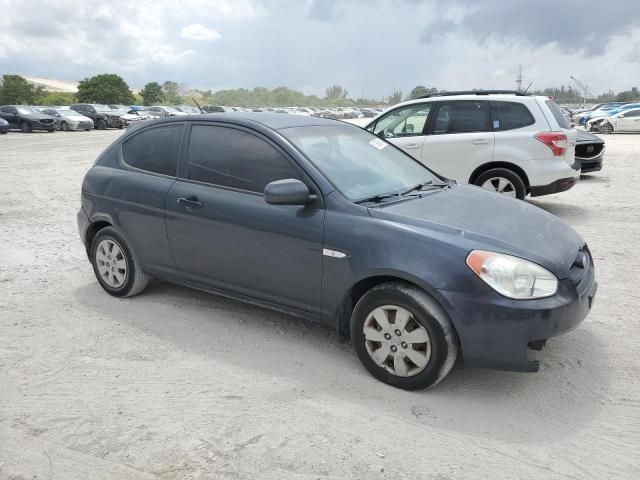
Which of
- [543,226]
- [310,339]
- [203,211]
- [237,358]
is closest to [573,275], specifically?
[543,226]

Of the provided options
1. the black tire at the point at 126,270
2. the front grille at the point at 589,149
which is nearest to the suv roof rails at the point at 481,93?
the front grille at the point at 589,149

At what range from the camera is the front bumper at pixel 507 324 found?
312cm

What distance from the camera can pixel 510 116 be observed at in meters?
8.12

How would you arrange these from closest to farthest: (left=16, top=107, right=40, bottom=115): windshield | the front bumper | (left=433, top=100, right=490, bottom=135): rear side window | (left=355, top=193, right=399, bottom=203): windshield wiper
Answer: the front bumper → (left=355, top=193, right=399, bottom=203): windshield wiper → (left=433, top=100, right=490, bottom=135): rear side window → (left=16, top=107, right=40, bottom=115): windshield

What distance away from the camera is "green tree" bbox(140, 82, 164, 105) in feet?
334

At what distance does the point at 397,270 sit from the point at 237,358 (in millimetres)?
1361

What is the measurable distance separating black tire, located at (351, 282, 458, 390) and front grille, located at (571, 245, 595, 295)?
32.7 inches

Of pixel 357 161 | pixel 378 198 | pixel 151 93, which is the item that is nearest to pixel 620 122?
pixel 357 161

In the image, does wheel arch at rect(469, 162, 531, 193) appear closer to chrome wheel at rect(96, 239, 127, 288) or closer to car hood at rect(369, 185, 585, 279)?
car hood at rect(369, 185, 585, 279)

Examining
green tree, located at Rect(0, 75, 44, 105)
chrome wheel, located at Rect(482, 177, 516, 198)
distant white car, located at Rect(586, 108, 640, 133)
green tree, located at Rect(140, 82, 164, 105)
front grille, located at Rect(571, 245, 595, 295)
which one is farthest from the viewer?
green tree, located at Rect(140, 82, 164, 105)

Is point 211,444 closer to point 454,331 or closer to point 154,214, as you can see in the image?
point 454,331

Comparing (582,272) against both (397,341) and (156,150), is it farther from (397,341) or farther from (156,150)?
(156,150)

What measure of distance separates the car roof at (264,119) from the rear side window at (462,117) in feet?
13.5

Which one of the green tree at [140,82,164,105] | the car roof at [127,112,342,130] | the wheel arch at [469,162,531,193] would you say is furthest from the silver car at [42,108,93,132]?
the green tree at [140,82,164,105]
